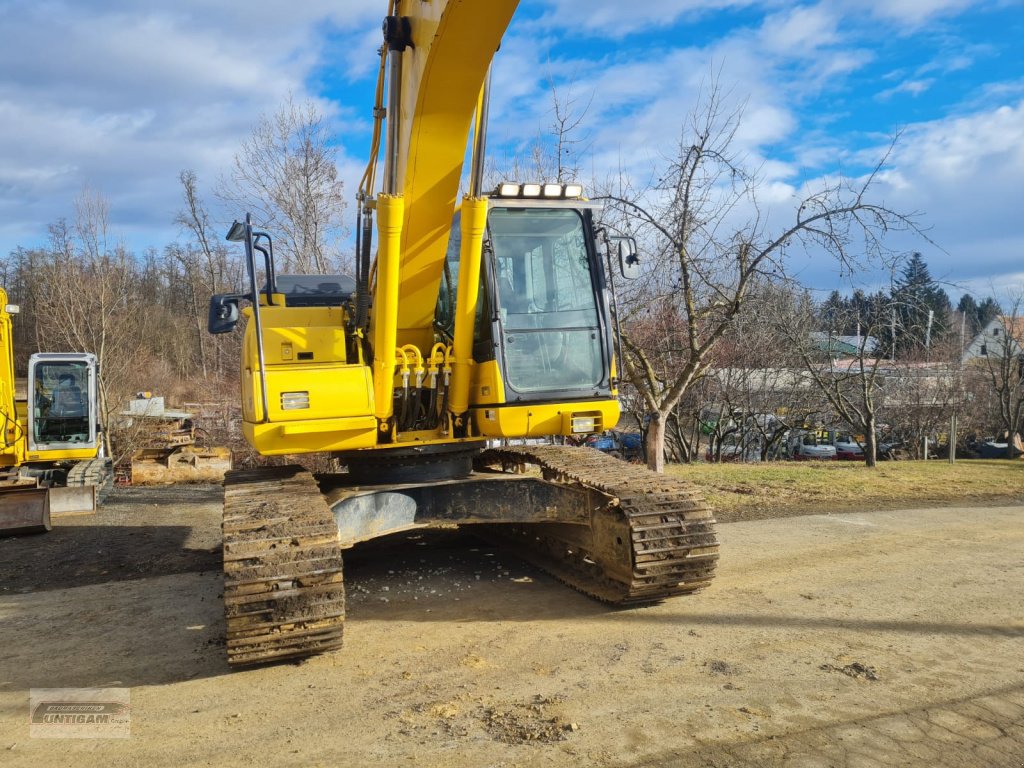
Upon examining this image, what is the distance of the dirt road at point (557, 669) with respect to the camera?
11.4 ft

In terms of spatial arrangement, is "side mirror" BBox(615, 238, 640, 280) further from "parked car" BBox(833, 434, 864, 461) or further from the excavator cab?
"parked car" BBox(833, 434, 864, 461)

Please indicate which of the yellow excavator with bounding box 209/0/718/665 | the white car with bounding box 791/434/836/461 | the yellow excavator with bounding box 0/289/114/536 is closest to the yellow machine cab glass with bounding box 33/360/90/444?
the yellow excavator with bounding box 0/289/114/536

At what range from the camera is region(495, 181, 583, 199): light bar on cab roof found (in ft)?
18.7

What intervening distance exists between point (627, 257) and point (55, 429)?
1021cm

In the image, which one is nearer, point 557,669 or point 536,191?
point 557,669

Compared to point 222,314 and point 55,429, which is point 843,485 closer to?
point 222,314

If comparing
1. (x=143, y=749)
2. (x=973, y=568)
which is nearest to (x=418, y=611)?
(x=143, y=749)

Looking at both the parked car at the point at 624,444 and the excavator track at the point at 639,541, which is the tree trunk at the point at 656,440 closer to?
the excavator track at the point at 639,541

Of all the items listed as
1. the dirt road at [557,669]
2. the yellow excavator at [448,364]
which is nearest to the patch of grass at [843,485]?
the dirt road at [557,669]

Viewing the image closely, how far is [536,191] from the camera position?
583cm

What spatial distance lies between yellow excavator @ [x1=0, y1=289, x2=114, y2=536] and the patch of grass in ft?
28.4

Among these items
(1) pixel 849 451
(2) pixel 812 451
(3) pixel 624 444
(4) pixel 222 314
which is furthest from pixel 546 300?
(1) pixel 849 451

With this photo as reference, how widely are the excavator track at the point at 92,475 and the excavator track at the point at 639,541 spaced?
26.1ft

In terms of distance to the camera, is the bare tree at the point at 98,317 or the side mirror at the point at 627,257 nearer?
the side mirror at the point at 627,257
